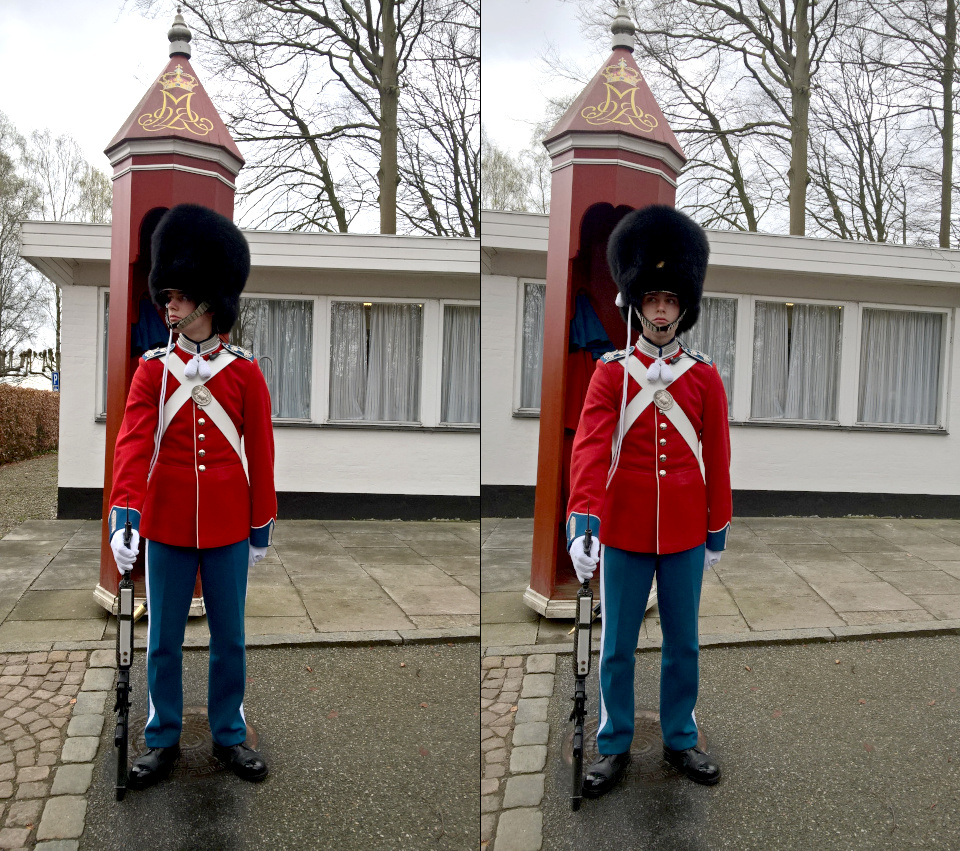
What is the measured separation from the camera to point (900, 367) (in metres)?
8.49

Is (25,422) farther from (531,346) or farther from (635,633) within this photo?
(635,633)

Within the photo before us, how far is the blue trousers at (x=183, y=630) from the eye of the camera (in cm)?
279

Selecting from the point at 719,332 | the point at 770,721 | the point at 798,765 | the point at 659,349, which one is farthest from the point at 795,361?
the point at 659,349

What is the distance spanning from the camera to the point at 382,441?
828 cm

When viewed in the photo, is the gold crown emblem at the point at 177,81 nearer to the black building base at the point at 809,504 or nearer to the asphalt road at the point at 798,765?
the asphalt road at the point at 798,765

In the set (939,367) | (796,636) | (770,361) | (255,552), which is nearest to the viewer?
(255,552)

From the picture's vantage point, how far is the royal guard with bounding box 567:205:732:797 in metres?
2.68

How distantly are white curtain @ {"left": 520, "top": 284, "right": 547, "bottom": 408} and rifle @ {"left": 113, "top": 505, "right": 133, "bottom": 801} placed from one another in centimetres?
564

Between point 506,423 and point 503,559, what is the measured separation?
6.59ft

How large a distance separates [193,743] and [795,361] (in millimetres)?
7191

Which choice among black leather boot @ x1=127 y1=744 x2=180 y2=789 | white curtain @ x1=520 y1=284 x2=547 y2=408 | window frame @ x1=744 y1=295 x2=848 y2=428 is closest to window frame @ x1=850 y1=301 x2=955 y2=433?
window frame @ x1=744 y1=295 x2=848 y2=428

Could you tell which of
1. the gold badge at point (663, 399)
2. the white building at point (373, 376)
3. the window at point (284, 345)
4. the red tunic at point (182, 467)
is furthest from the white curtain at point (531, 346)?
→ the red tunic at point (182, 467)

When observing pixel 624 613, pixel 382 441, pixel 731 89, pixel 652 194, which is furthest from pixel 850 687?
pixel 731 89

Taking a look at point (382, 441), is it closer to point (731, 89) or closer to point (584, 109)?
point (584, 109)
